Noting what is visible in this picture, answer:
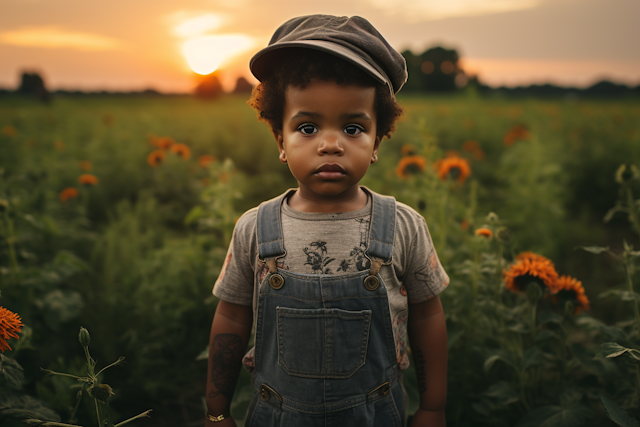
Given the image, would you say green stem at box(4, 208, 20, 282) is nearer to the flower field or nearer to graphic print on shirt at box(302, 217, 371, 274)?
the flower field

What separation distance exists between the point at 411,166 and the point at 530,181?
1.56 meters

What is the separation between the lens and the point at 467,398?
1.87 meters

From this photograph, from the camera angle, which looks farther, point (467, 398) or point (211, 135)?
point (211, 135)

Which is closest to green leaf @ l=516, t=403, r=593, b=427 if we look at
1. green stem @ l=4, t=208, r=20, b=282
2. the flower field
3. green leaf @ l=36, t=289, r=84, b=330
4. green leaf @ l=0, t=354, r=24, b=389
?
the flower field

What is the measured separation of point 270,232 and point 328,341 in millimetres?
354

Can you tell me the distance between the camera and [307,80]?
119cm

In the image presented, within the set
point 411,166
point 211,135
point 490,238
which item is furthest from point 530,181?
point 211,135

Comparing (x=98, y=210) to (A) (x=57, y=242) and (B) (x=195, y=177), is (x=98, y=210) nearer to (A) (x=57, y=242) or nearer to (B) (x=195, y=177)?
(B) (x=195, y=177)

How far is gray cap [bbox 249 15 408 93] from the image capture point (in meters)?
1.15

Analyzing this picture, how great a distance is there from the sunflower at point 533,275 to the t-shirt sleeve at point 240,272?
38.1 inches

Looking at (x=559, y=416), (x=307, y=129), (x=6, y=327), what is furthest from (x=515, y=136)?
(x=6, y=327)

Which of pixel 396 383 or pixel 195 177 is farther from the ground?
pixel 195 177

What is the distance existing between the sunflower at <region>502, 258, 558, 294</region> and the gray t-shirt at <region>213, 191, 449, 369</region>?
380 millimetres

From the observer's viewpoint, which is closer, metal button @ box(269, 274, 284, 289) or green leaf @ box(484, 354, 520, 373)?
metal button @ box(269, 274, 284, 289)
